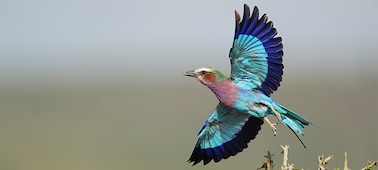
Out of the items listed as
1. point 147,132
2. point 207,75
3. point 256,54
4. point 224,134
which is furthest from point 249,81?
point 147,132

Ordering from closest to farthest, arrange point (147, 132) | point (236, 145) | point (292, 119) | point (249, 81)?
point (292, 119), point (249, 81), point (236, 145), point (147, 132)

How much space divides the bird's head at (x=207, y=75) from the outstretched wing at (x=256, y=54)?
18 cm

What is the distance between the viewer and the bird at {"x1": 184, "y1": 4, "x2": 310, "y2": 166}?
22.2ft

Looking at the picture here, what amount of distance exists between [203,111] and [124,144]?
20.8 feet

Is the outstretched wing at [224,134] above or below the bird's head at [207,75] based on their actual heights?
below

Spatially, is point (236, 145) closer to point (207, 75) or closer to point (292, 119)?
point (292, 119)

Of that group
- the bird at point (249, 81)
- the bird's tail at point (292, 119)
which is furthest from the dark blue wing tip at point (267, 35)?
the bird's tail at point (292, 119)

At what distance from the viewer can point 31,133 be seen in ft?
89.7

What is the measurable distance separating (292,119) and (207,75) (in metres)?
0.80

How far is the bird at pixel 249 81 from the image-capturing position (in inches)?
266

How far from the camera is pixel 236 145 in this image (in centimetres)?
714

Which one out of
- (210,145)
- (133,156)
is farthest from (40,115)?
(210,145)

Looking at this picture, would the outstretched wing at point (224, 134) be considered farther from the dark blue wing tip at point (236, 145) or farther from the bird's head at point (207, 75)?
the bird's head at point (207, 75)

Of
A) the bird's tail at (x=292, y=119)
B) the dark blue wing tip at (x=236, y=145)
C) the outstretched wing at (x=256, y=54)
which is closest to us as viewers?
the bird's tail at (x=292, y=119)
